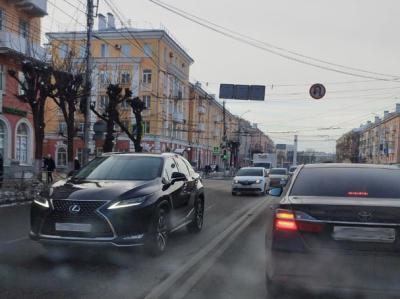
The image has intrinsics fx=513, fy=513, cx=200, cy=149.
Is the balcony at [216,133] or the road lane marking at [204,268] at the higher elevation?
the balcony at [216,133]

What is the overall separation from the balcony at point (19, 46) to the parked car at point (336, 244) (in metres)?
24.6

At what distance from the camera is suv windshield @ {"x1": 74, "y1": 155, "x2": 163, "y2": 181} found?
26.7ft

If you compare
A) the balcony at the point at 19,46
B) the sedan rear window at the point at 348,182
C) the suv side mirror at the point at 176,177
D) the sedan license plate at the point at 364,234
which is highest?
the balcony at the point at 19,46

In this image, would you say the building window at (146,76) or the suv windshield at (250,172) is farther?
the building window at (146,76)

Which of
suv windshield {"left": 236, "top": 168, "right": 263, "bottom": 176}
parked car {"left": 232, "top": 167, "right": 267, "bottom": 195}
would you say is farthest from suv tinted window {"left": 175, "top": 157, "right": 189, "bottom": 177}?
suv windshield {"left": 236, "top": 168, "right": 263, "bottom": 176}

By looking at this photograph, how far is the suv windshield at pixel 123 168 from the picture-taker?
26.7 feet

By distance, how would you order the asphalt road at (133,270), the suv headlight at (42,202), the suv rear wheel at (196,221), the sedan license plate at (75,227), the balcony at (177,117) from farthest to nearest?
the balcony at (177,117) → the suv rear wheel at (196,221) → the suv headlight at (42,202) → the sedan license plate at (75,227) → the asphalt road at (133,270)

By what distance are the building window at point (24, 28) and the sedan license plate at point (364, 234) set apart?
27832 millimetres

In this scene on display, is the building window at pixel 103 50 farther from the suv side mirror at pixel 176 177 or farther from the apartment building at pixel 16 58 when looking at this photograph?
the suv side mirror at pixel 176 177

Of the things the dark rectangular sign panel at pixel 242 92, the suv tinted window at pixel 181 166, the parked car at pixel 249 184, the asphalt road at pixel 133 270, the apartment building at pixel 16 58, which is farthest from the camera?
the dark rectangular sign panel at pixel 242 92

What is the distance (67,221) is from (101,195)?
1.82 feet

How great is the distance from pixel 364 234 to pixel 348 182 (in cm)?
100

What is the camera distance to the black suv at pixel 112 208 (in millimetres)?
6758

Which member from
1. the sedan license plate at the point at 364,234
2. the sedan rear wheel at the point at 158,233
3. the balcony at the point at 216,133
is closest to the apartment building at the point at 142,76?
the balcony at the point at 216,133
